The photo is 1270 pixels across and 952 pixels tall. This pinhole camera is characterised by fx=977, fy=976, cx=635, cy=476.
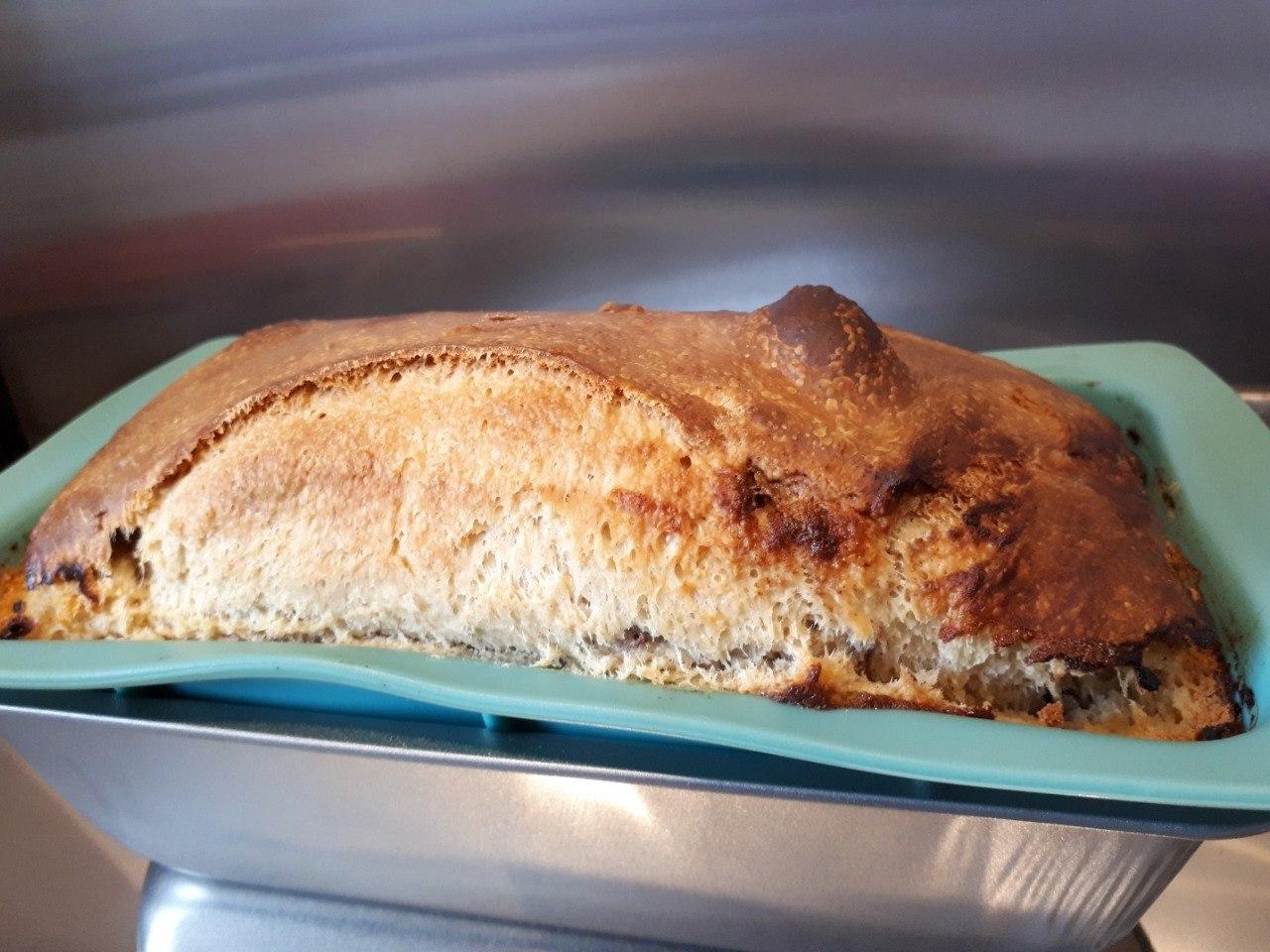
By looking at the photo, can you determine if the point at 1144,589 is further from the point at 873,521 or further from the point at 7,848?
the point at 7,848

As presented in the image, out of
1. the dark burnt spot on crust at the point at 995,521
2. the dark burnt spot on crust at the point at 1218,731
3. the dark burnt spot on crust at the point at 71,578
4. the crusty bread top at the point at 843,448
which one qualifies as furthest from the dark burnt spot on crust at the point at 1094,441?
the dark burnt spot on crust at the point at 71,578

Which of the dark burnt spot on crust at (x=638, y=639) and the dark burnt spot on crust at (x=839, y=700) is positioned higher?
the dark burnt spot on crust at (x=839, y=700)

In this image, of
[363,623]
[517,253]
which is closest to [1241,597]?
[363,623]

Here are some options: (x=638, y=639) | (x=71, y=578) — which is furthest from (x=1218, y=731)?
(x=71, y=578)

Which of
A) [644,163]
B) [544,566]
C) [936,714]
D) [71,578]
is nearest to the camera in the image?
[936,714]

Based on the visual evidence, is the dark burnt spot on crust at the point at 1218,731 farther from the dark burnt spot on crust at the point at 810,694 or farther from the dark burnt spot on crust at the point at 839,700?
the dark burnt spot on crust at the point at 810,694

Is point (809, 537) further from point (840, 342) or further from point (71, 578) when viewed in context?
point (71, 578)

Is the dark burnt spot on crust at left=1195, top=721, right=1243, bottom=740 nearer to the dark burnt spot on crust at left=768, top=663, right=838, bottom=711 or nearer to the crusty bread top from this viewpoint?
the crusty bread top
